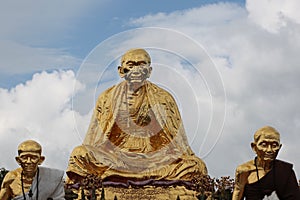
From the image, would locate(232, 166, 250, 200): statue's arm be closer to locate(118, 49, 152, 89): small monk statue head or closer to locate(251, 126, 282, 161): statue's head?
locate(251, 126, 282, 161): statue's head

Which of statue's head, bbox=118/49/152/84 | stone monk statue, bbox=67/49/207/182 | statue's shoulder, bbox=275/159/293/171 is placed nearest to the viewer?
statue's shoulder, bbox=275/159/293/171

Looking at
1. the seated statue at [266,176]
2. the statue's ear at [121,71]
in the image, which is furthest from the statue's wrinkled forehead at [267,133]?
the statue's ear at [121,71]

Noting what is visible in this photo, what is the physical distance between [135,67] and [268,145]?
1134cm

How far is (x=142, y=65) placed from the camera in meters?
18.2

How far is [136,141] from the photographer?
1761 cm

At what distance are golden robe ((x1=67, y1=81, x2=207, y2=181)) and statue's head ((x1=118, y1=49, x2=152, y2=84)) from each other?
21cm

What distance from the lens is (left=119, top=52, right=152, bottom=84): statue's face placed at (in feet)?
59.5

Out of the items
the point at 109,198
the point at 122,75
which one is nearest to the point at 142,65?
the point at 122,75

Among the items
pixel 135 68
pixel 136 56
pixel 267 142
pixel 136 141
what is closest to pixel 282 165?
pixel 267 142

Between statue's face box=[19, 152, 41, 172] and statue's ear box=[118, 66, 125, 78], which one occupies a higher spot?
statue's ear box=[118, 66, 125, 78]

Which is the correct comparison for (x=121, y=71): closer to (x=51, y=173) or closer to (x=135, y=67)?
(x=135, y=67)

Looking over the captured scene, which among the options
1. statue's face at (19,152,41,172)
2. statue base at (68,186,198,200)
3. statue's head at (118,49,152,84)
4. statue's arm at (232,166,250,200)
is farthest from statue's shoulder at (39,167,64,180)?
statue's head at (118,49,152,84)

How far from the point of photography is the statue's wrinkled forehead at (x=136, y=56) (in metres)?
18.2

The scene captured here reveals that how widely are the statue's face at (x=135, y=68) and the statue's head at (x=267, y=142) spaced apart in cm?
1126
